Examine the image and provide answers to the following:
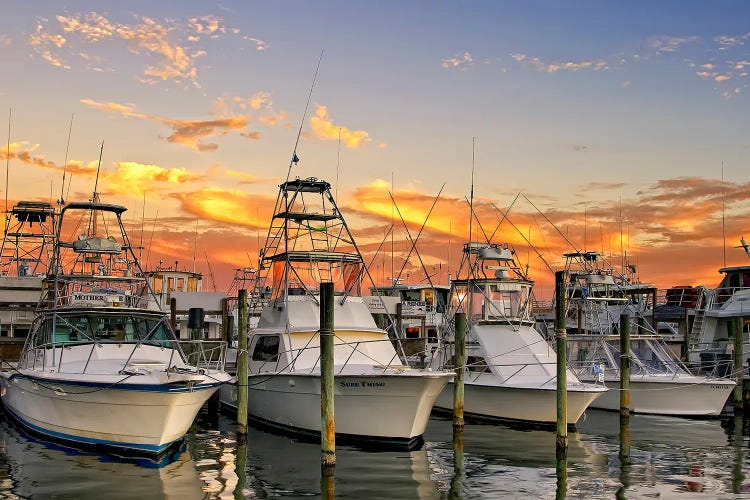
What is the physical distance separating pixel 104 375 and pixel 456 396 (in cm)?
1004

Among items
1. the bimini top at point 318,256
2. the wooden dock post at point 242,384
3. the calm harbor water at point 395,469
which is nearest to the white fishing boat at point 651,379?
the calm harbor water at point 395,469

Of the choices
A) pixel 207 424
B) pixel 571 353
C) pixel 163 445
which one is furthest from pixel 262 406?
pixel 571 353

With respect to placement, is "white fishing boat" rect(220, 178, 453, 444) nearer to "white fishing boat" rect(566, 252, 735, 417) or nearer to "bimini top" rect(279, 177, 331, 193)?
"bimini top" rect(279, 177, 331, 193)

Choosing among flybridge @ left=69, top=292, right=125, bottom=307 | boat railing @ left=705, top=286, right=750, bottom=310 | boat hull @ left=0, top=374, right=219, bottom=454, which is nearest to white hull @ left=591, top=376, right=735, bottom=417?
boat railing @ left=705, top=286, right=750, bottom=310

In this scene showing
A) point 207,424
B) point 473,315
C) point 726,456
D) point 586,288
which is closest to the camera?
point 726,456

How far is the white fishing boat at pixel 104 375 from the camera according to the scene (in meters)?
19.5

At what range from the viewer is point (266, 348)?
2650 centimetres

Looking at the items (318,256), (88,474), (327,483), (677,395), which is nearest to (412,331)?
(677,395)

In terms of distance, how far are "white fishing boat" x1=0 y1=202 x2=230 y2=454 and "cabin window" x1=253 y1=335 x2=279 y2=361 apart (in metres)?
2.35

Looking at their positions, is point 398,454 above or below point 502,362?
below

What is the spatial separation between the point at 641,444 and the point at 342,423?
898 cm

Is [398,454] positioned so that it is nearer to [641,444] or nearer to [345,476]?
[345,476]

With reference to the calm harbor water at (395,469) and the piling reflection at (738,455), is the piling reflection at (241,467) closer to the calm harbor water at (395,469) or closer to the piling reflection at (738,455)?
the calm harbor water at (395,469)

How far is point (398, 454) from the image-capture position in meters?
20.8
